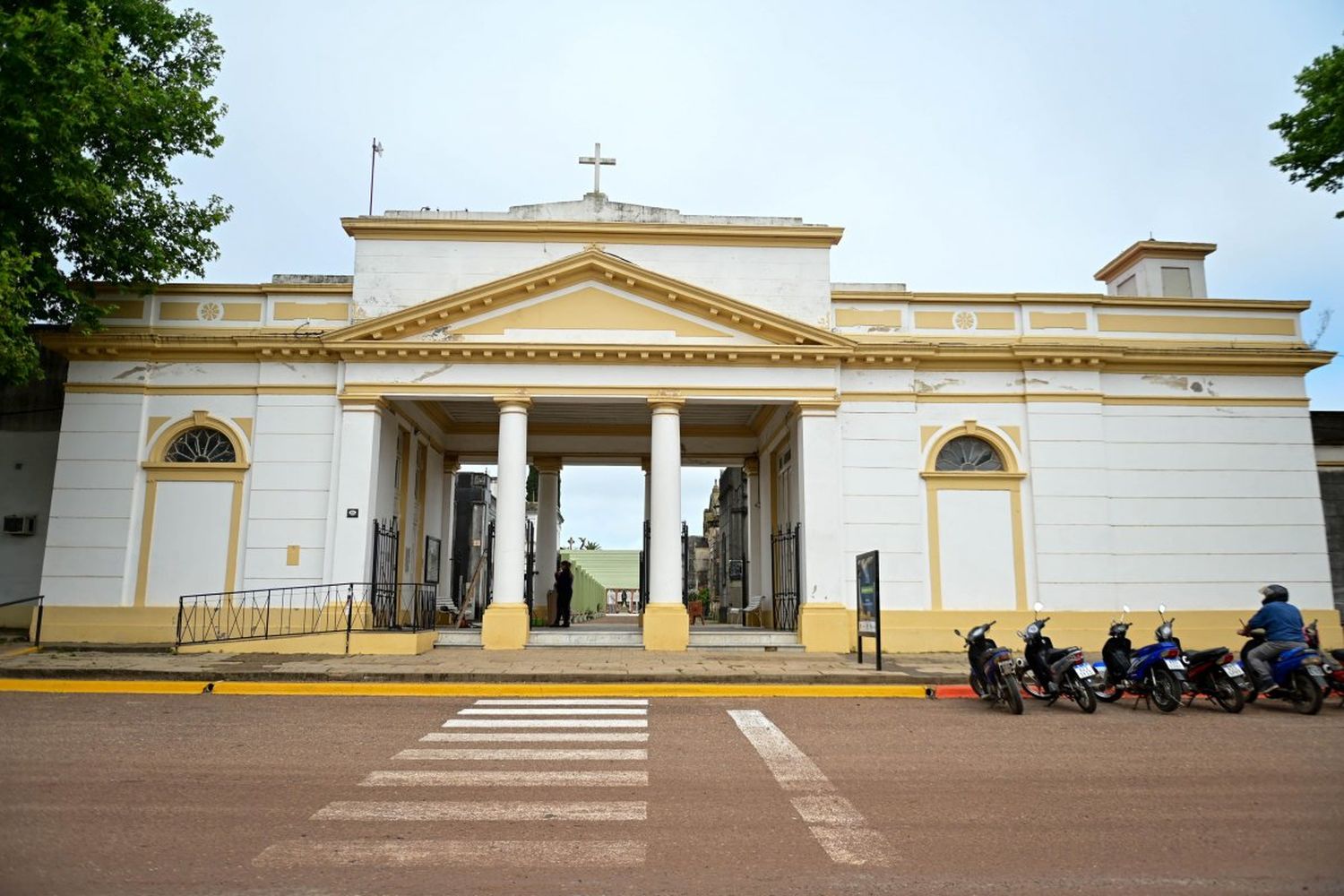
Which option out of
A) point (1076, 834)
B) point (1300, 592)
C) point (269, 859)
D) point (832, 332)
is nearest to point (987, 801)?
point (1076, 834)

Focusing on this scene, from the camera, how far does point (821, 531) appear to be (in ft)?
59.1

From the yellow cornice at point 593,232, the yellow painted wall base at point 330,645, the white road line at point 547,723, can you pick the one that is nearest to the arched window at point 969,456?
the yellow cornice at point 593,232

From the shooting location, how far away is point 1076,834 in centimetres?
561

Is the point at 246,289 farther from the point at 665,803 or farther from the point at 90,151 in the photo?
the point at 665,803

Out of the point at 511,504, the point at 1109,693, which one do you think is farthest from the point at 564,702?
the point at 1109,693

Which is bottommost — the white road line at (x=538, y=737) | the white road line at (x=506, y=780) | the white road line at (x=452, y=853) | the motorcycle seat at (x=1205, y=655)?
the white road line at (x=452, y=853)

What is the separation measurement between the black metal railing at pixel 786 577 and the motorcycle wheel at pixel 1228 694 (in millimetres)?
8514

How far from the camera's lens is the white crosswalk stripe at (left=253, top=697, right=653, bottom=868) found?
5.11m

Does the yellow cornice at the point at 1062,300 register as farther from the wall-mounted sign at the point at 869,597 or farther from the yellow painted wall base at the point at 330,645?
the yellow painted wall base at the point at 330,645

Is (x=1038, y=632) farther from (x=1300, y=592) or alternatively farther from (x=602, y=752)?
(x=1300, y=592)

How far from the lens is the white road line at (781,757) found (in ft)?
22.9

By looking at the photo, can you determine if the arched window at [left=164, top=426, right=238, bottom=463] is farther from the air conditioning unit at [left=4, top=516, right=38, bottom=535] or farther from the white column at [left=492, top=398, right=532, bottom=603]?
the white column at [left=492, top=398, right=532, bottom=603]

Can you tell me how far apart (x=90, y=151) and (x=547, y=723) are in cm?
1393

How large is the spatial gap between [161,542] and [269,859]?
1515 centimetres
